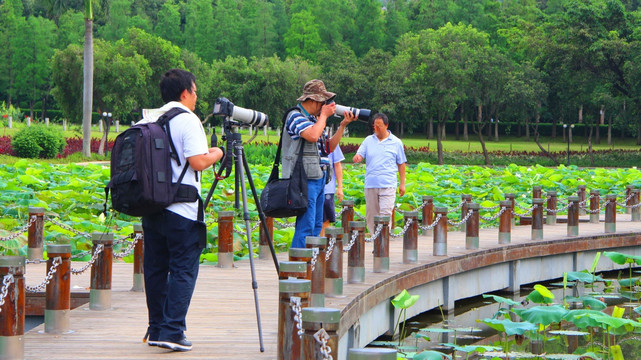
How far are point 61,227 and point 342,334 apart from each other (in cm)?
584

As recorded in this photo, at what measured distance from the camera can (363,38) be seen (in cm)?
7706

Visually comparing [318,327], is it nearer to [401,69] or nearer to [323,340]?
[323,340]

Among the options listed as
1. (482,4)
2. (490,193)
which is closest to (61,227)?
(490,193)

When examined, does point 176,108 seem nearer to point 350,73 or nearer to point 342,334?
point 342,334

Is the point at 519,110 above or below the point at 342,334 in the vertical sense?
above

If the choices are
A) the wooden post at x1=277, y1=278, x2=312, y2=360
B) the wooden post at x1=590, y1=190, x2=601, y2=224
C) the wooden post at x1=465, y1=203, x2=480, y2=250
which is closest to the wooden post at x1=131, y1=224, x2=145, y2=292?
A: the wooden post at x1=277, y1=278, x2=312, y2=360

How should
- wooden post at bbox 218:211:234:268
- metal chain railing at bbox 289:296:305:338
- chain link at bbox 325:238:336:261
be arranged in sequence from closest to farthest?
metal chain railing at bbox 289:296:305:338 → chain link at bbox 325:238:336:261 → wooden post at bbox 218:211:234:268

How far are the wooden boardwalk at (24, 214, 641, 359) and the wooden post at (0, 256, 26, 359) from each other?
0.37 m

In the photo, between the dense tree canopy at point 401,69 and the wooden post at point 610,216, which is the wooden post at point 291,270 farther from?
the dense tree canopy at point 401,69

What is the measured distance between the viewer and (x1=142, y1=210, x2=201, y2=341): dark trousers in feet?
16.6

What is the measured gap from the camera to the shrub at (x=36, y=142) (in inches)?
1286

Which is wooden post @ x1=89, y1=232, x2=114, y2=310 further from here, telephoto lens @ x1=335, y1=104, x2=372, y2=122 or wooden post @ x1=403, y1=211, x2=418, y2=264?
wooden post @ x1=403, y1=211, x2=418, y2=264

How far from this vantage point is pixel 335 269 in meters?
7.18

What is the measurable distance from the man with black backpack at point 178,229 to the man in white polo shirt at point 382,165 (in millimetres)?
5126
